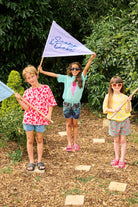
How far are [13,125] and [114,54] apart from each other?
10.2 ft

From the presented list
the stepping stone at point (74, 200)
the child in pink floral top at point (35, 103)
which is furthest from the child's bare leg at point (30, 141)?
the stepping stone at point (74, 200)

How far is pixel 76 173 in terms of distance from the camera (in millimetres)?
4121

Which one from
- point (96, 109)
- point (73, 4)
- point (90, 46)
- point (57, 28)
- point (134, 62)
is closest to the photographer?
point (57, 28)

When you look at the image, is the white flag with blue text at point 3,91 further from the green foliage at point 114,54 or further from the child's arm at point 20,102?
the green foliage at point 114,54

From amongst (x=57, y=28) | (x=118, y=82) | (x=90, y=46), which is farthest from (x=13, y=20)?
(x=118, y=82)

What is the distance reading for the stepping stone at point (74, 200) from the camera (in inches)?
130

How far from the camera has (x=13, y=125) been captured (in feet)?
15.3

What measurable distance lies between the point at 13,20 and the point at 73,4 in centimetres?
221

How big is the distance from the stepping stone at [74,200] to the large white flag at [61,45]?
2.22 metres

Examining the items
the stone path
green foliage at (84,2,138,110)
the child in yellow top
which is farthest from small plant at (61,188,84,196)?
green foliage at (84,2,138,110)

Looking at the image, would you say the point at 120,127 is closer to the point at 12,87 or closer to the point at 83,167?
the point at 83,167

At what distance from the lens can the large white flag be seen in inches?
180

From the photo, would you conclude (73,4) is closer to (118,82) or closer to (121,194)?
(118,82)

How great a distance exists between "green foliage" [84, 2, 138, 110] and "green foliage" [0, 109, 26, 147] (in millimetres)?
2551
